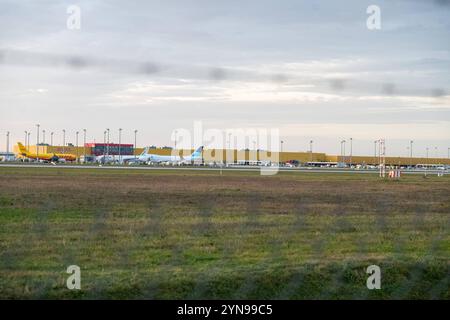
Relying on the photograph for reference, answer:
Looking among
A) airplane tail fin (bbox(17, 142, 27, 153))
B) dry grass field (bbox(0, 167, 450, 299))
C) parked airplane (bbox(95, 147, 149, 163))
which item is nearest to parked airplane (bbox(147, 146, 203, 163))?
parked airplane (bbox(95, 147, 149, 163))

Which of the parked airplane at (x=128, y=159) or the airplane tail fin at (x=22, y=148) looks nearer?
the parked airplane at (x=128, y=159)

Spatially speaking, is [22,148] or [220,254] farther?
[22,148]

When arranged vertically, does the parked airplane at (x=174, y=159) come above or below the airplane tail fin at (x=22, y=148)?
below

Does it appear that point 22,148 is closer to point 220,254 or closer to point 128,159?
point 128,159

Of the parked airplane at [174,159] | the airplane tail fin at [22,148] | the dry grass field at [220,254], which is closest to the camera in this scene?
the dry grass field at [220,254]

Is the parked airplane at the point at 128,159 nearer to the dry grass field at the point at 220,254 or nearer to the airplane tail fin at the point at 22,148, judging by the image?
the airplane tail fin at the point at 22,148

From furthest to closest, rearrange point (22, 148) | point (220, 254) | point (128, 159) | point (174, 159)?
point (128, 159)
point (22, 148)
point (174, 159)
point (220, 254)

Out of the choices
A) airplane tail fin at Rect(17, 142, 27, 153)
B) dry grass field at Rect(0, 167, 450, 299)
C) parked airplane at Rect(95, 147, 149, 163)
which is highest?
airplane tail fin at Rect(17, 142, 27, 153)

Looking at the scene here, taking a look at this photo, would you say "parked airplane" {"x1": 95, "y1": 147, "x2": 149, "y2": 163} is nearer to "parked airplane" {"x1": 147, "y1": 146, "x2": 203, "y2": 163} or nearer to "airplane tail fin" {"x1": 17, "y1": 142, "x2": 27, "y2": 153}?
"parked airplane" {"x1": 147, "y1": 146, "x2": 203, "y2": 163}

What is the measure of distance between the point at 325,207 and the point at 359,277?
49.0 feet

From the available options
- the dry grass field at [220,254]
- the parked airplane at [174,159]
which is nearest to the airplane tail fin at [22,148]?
the parked airplane at [174,159]

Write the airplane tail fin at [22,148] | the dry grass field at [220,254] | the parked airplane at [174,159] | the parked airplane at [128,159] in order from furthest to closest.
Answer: the airplane tail fin at [22,148] < the parked airplane at [128,159] < the parked airplane at [174,159] < the dry grass field at [220,254]

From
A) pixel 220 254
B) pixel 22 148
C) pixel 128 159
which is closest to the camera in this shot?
pixel 220 254

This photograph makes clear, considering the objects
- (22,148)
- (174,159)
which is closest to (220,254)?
(174,159)
